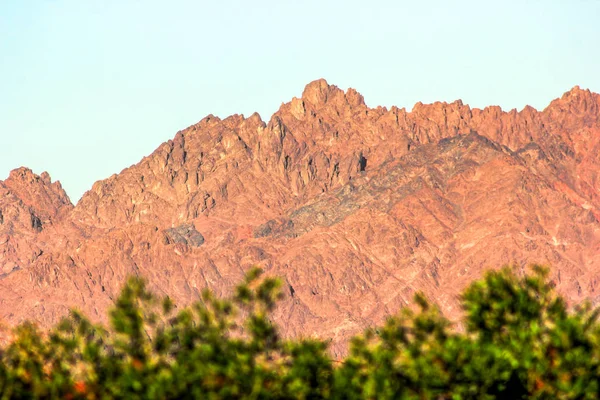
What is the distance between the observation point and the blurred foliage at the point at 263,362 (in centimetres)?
6366

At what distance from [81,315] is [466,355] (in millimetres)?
20823

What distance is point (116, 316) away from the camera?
6575cm

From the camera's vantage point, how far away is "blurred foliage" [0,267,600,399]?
63.7 m

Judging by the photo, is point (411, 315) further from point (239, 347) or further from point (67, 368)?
point (67, 368)

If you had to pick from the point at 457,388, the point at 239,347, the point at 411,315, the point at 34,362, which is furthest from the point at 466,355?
the point at 34,362

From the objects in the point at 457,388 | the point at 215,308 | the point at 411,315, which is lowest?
the point at 457,388

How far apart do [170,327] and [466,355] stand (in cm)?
1629

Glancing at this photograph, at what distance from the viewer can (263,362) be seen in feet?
212

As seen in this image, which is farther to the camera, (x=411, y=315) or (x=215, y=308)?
(x=411, y=315)

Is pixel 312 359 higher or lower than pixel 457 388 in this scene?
higher

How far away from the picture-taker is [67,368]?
6838 centimetres

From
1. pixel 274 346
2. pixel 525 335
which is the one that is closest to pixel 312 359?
pixel 274 346

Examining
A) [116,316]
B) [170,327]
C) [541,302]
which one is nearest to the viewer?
[116,316]

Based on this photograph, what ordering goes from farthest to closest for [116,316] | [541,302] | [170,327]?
[541,302] → [170,327] → [116,316]
